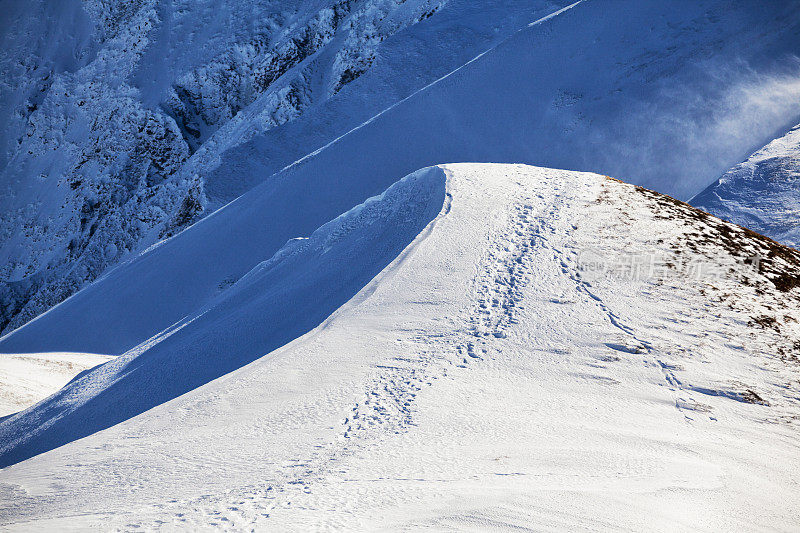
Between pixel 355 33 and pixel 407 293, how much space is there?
31.1m

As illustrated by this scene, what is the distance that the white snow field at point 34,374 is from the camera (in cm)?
1171

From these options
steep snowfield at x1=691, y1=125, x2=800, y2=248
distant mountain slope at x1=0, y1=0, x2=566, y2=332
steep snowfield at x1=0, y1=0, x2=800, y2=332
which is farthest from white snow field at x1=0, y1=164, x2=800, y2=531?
distant mountain slope at x1=0, y1=0, x2=566, y2=332

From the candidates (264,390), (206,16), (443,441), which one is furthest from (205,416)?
(206,16)

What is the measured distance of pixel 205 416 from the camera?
533 cm

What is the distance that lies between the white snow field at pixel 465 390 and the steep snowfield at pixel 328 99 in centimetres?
810

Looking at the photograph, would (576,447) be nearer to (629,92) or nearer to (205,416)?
(205,416)

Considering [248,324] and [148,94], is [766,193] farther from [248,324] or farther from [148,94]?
[148,94]

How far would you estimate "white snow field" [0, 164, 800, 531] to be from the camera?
12.8 feet

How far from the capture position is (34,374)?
14.1 m

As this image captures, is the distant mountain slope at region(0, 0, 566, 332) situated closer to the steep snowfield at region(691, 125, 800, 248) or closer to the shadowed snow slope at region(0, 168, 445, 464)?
the steep snowfield at region(691, 125, 800, 248)

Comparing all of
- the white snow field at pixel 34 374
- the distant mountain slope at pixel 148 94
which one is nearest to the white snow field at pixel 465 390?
the white snow field at pixel 34 374

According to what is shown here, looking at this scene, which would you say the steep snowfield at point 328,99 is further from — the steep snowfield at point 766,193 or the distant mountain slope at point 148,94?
the steep snowfield at point 766,193

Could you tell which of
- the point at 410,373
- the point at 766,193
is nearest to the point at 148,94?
the point at 766,193

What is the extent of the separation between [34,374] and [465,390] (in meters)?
12.8
